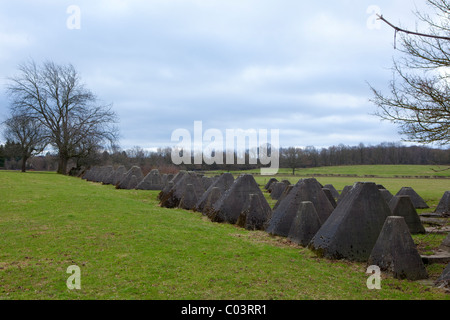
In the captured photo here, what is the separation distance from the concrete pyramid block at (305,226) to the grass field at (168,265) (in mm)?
289

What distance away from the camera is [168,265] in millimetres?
6730

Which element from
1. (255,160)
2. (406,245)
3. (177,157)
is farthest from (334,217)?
(255,160)

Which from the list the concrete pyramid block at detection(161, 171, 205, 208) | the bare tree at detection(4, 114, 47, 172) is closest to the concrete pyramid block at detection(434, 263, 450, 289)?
the concrete pyramid block at detection(161, 171, 205, 208)

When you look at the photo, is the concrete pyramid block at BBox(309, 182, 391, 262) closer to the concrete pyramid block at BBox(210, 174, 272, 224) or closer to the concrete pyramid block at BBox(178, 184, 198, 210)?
the concrete pyramid block at BBox(210, 174, 272, 224)

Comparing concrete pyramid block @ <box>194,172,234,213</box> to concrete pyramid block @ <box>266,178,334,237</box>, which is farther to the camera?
concrete pyramid block @ <box>194,172,234,213</box>

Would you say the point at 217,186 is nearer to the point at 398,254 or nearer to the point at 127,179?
the point at 398,254

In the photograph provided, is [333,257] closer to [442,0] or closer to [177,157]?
[442,0]

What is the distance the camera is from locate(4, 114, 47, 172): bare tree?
41.4m

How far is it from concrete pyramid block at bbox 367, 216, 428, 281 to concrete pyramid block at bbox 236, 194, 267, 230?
17.0ft

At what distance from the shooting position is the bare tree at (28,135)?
41.4m

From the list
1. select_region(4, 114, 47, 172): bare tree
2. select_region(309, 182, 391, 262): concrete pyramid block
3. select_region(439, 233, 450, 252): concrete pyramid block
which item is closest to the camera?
select_region(309, 182, 391, 262): concrete pyramid block

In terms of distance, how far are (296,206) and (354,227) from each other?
2.84 metres

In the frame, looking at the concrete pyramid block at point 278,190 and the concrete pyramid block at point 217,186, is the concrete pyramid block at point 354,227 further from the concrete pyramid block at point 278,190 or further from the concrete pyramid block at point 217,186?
the concrete pyramid block at point 278,190

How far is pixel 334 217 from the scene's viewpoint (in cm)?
838
